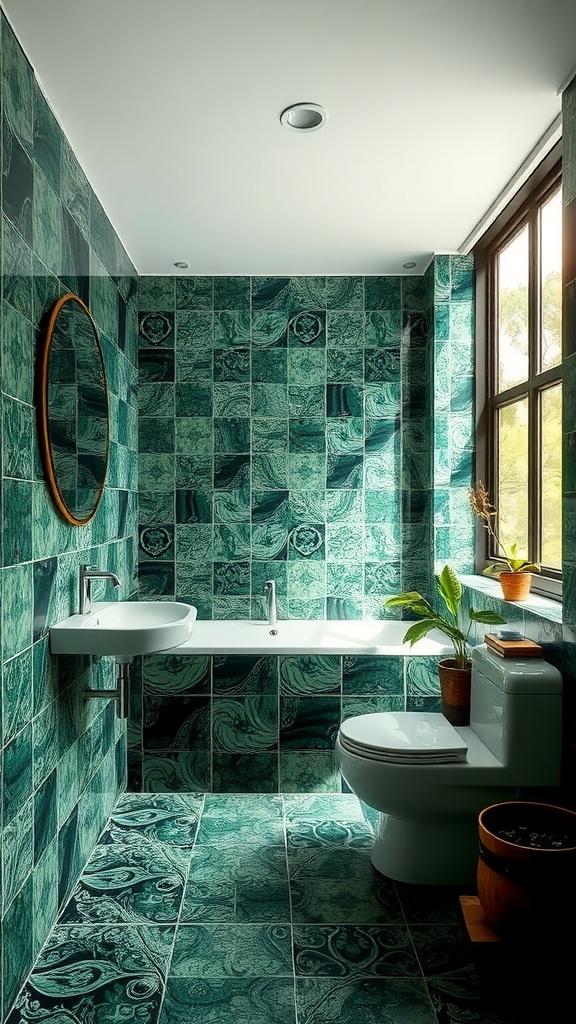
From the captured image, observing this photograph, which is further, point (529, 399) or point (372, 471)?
point (372, 471)

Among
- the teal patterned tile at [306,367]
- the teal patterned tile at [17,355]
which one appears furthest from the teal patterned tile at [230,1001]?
the teal patterned tile at [306,367]

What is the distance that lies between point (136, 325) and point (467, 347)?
172cm

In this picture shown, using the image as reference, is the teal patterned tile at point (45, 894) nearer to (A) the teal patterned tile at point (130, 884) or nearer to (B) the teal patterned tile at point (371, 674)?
(A) the teal patterned tile at point (130, 884)

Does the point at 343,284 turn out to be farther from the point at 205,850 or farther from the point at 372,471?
the point at 205,850

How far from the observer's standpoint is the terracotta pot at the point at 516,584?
2.61 metres

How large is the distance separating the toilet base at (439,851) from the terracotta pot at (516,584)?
2.65 feet

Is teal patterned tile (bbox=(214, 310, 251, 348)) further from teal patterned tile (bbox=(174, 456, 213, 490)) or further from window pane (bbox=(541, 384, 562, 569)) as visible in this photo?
window pane (bbox=(541, 384, 562, 569))

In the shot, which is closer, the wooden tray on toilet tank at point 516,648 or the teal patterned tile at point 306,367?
the wooden tray on toilet tank at point 516,648

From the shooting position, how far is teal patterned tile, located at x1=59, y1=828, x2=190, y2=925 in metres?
2.16

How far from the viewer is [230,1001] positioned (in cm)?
179

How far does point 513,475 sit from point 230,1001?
2254 mm

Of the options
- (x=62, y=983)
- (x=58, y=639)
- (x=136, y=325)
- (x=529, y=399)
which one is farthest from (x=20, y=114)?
(x=62, y=983)

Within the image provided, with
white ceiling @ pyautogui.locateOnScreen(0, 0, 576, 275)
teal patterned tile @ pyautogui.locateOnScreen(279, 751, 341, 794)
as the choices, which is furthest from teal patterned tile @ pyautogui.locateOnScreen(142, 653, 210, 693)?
white ceiling @ pyautogui.locateOnScreen(0, 0, 576, 275)

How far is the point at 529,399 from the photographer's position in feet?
9.33
